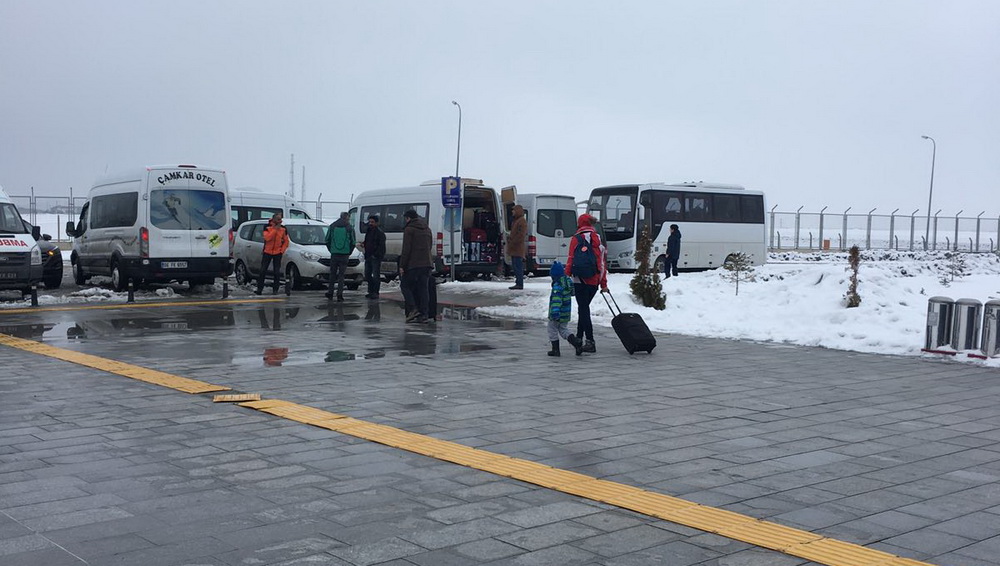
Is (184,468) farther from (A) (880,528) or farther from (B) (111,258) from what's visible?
(B) (111,258)

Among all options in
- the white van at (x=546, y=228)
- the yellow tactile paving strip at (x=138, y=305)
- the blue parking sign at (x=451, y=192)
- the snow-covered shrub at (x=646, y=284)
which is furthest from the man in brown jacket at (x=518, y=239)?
the white van at (x=546, y=228)

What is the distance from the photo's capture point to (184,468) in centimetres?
589

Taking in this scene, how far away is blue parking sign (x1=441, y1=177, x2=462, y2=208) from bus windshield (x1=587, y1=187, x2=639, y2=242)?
9884mm

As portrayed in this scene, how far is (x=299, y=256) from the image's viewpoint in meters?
22.8

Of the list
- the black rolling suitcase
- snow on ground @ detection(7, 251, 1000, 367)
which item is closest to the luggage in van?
snow on ground @ detection(7, 251, 1000, 367)

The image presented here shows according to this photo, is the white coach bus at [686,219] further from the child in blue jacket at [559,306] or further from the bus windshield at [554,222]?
the child in blue jacket at [559,306]

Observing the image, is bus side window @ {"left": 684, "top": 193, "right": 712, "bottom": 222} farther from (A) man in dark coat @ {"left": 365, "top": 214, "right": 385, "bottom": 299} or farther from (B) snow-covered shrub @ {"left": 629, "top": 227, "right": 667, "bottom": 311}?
(B) snow-covered shrub @ {"left": 629, "top": 227, "right": 667, "bottom": 311}

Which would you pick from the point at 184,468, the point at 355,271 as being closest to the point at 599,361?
the point at 184,468

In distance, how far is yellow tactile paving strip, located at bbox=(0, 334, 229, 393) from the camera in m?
8.85

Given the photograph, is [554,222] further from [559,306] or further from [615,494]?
[615,494]

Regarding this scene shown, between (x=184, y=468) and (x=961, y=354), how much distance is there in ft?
31.6

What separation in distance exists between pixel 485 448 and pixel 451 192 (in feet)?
50.6

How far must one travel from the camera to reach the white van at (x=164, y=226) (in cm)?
2038

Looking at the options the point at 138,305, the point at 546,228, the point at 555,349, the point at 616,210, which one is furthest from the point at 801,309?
the point at 616,210
